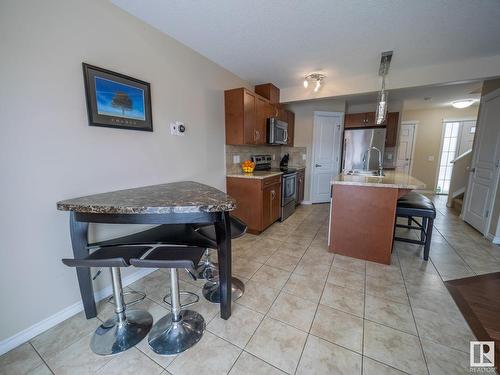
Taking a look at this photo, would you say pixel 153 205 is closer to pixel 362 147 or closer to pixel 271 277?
pixel 271 277

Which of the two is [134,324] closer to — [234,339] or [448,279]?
[234,339]

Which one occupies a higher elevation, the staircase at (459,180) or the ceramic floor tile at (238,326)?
the staircase at (459,180)

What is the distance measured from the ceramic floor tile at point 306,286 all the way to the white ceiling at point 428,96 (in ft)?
9.92

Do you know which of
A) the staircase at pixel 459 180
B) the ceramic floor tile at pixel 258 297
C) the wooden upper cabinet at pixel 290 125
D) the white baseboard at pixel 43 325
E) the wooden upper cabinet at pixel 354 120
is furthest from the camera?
the wooden upper cabinet at pixel 354 120

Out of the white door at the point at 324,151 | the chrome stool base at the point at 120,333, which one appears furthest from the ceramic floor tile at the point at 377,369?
the white door at the point at 324,151

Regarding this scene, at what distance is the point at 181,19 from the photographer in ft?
6.03

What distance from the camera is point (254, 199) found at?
2906 millimetres

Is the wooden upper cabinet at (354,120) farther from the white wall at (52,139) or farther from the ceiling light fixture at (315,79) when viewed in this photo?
the white wall at (52,139)

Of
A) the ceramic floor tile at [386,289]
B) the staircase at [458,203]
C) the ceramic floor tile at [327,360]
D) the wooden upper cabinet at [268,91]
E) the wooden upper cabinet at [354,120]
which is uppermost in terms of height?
the wooden upper cabinet at [268,91]

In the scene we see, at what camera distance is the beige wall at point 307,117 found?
4508mm

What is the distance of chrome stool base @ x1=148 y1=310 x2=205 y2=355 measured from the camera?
4.22 ft

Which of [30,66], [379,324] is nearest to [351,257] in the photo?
[379,324]

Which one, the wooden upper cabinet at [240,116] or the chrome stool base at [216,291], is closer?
the chrome stool base at [216,291]

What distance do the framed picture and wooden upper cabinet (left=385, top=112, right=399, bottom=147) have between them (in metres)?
4.94
